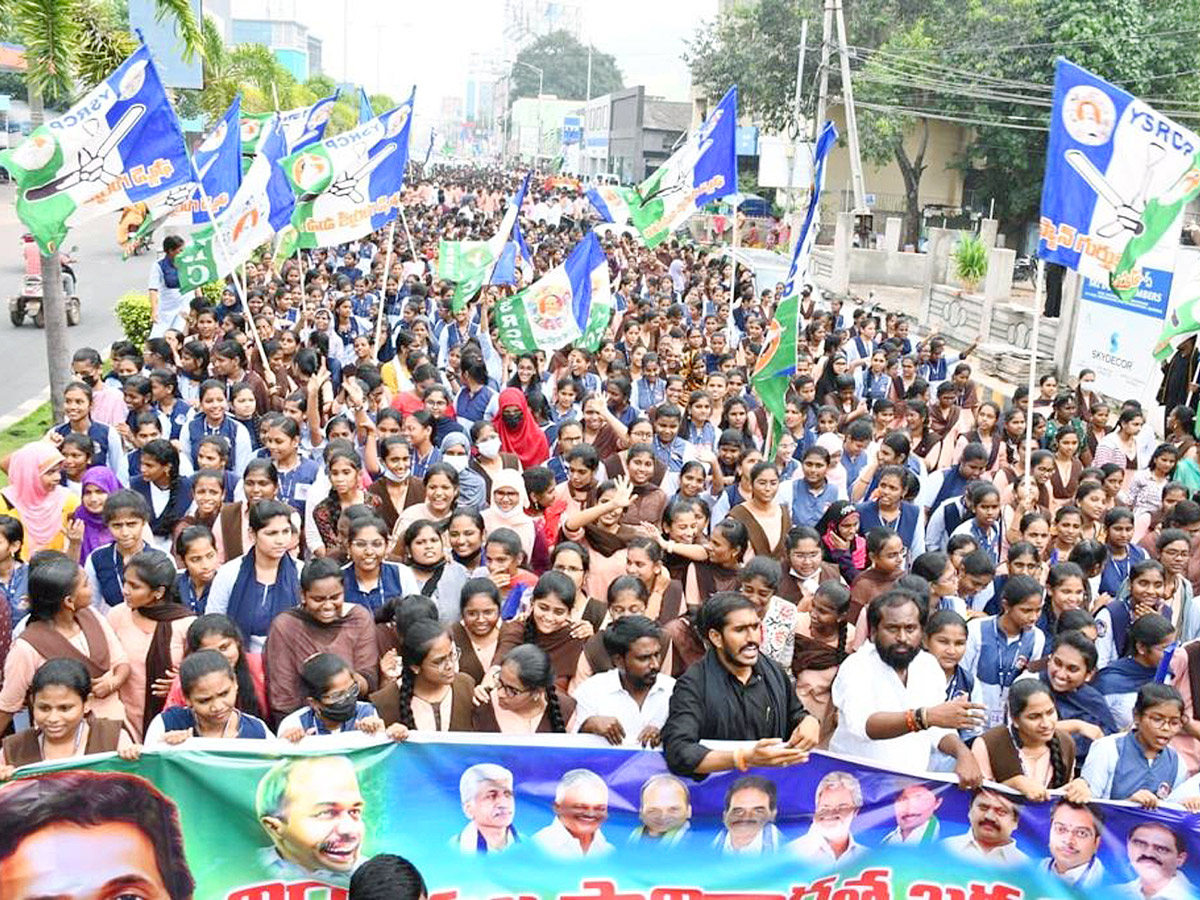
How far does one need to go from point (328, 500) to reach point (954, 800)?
136 inches

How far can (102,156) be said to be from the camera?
8.18 metres

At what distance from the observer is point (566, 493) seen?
6750mm

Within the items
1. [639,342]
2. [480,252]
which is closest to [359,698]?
[639,342]

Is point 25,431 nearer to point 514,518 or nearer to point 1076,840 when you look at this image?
point 514,518

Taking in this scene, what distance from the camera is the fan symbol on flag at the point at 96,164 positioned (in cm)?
802

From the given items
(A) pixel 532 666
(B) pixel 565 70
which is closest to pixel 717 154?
(A) pixel 532 666

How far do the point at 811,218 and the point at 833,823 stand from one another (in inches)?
191

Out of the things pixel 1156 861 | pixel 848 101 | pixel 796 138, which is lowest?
pixel 1156 861

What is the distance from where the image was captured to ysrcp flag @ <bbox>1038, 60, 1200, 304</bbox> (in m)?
6.75

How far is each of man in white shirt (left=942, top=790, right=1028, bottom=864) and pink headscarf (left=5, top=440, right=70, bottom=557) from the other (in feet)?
14.0

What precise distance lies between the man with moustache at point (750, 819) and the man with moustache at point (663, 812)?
119 mm

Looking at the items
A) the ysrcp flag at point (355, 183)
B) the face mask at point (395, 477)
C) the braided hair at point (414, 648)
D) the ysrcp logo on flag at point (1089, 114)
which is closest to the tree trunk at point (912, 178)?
the ysrcp flag at point (355, 183)

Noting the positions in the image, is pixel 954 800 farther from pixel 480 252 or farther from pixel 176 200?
pixel 480 252

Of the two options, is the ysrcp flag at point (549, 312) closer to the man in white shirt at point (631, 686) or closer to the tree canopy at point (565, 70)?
the man in white shirt at point (631, 686)
